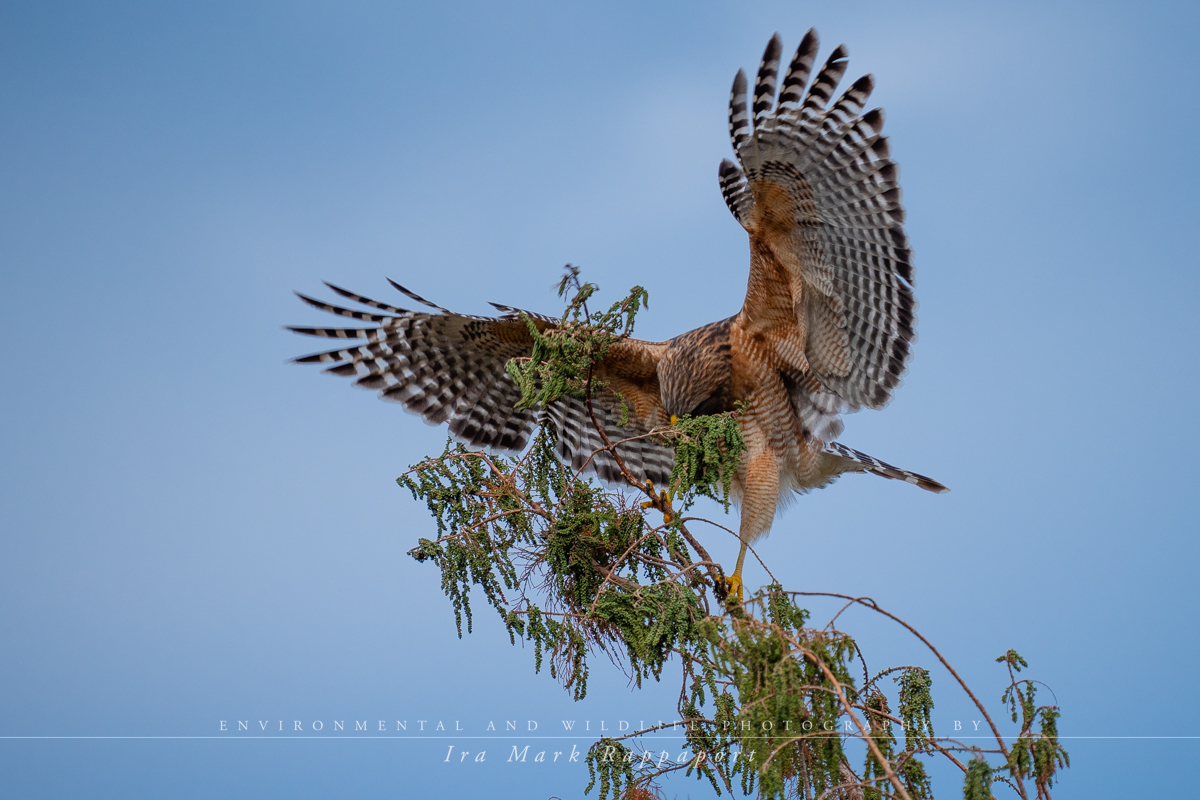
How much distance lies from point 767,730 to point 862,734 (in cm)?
52

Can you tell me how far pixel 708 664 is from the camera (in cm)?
318

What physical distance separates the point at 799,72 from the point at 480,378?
2781mm

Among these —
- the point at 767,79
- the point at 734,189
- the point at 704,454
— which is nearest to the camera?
the point at 704,454

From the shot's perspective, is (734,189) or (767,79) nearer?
(767,79)

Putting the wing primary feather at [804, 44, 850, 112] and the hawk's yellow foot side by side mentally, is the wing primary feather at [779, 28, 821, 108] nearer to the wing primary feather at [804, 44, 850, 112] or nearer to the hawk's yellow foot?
the wing primary feather at [804, 44, 850, 112]

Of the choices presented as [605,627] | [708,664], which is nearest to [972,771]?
[708,664]

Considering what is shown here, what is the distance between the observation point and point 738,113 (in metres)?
4.21

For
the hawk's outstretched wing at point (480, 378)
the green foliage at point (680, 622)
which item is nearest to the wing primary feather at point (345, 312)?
the hawk's outstretched wing at point (480, 378)

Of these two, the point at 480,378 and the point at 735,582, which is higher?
the point at 480,378

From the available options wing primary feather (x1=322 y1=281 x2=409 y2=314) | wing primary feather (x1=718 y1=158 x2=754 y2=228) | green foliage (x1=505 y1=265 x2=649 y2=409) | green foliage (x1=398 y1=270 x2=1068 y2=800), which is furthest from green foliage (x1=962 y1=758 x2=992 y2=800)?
wing primary feather (x1=322 y1=281 x2=409 y2=314)

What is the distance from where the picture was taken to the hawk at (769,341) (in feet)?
14.2

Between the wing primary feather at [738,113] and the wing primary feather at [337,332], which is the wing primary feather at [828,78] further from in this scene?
the wing primary feather at [337,332]

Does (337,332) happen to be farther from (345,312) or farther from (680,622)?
(680,622)

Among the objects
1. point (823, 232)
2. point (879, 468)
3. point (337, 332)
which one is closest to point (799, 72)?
point (823, 232)
